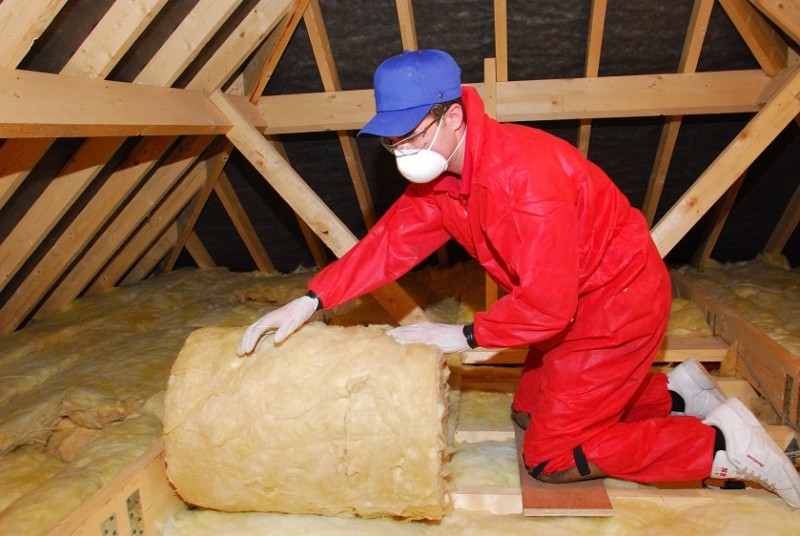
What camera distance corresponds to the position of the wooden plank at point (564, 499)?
180 cm

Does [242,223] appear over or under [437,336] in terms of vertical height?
over

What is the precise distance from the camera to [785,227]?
3.96 m

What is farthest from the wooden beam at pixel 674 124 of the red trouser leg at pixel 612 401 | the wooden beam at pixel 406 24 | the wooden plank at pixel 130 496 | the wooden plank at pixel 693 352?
the wooden plank at pixel 130 496

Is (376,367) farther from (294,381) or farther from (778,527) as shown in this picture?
(778,527)

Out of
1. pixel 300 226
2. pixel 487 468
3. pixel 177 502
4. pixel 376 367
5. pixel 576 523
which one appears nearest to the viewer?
pixel 376 367

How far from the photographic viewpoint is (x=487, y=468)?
212 cm

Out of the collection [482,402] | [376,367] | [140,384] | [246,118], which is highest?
[246,118]

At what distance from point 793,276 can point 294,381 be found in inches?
134

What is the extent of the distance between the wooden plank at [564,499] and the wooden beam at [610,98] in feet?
6.23

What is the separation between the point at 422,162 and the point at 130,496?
49.6 inches

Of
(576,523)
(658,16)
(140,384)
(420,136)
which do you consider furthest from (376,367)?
(658,16)

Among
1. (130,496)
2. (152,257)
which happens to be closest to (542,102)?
(130,496)

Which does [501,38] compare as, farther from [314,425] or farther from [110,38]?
[314,425]

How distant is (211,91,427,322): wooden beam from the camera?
276cm
